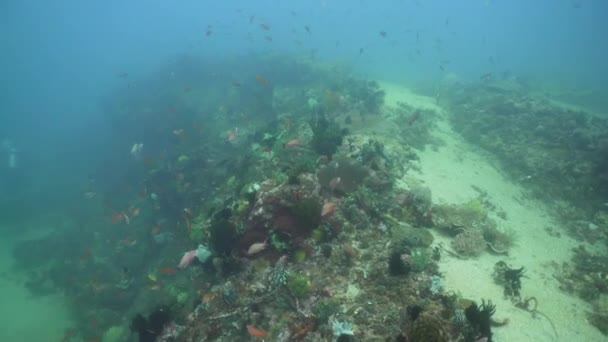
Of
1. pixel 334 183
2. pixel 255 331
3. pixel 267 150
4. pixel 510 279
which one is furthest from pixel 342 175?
pixel 255 331

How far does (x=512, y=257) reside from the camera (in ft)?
32.1

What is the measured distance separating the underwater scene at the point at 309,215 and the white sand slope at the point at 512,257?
7 cm

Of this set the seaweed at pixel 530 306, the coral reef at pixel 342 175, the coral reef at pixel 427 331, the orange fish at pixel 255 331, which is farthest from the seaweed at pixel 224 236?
the seaweed at pixel 530 306

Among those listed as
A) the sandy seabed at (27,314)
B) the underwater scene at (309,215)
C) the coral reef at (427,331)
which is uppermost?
the coral reef at (427,331)

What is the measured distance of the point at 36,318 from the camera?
18.8 m

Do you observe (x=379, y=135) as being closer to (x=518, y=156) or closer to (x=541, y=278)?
(x=518, y=156)

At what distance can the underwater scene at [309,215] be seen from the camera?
6.77 m

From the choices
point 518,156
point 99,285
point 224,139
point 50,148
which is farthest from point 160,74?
point 518,156

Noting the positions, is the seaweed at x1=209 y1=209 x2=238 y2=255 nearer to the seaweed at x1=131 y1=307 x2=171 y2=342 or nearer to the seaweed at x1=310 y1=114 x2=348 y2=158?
the seaweed at x1=131 y1=307 x2=171 y2=342

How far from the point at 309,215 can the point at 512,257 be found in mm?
6712

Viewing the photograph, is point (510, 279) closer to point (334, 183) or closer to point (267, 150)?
point (334, 183)

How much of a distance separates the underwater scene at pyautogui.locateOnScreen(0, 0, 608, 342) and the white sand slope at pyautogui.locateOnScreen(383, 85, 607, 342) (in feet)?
0.23

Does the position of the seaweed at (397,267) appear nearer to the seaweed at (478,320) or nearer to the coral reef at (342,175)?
the seaweed at (478,320)

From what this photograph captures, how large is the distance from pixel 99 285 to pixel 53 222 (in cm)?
1420
